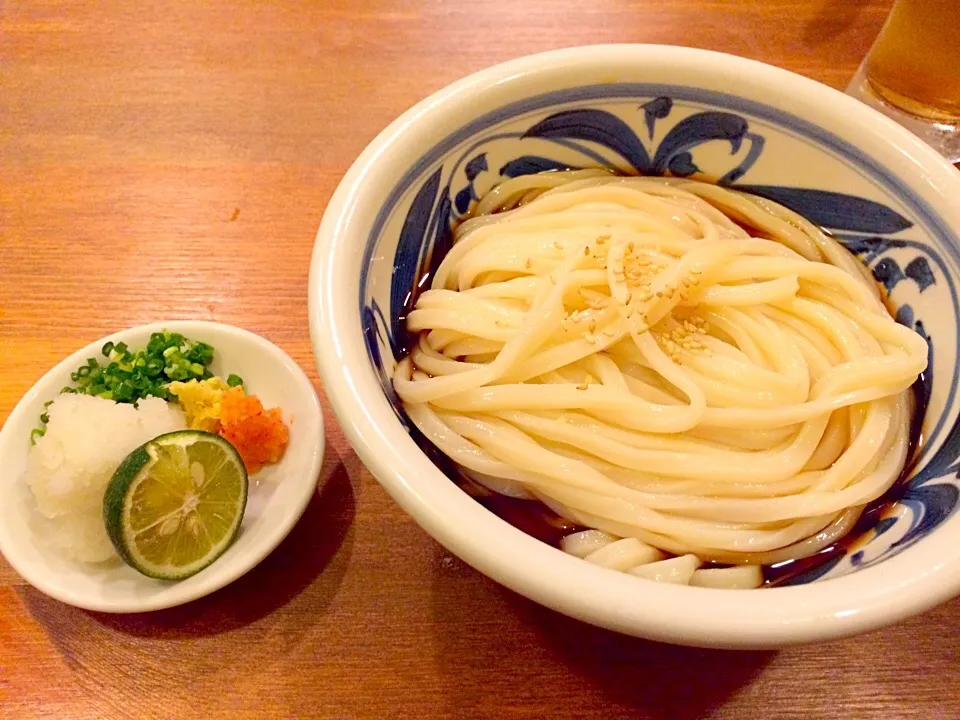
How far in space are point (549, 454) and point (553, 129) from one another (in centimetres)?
65

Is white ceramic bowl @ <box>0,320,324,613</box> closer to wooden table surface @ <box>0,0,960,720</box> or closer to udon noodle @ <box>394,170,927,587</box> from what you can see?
wooden table surface @ <box>0,0,960,720</box>

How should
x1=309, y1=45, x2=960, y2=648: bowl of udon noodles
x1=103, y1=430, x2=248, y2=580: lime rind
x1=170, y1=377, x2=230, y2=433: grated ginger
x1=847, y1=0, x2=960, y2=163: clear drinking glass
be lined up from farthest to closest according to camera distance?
1. x1=847, y1=0, x2=960, y2=163: clear drinking glass
2. x1=170, y1=377, x2=230, y2=433: grated ginger
3. x1=103, y1=430, x2=248, y2=580: lime rind
4. x1=309, y1=45, x2=960, y2=648: bowl of udon noodles

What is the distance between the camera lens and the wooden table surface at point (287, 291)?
3.98 feet

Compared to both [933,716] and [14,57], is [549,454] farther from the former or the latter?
[14,57]

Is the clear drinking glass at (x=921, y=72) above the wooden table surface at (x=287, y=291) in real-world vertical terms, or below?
above

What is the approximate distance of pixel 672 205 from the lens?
139 centimetres

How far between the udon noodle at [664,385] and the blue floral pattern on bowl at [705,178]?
5 cm

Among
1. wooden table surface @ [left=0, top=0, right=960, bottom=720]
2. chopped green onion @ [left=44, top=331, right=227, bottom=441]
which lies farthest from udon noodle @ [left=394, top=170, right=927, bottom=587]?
chopped green onion @ [left=44, top=331, right=227, bottom=441]

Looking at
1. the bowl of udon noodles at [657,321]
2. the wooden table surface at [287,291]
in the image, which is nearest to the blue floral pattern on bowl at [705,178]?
the bowl of udon noodles at [657,321]

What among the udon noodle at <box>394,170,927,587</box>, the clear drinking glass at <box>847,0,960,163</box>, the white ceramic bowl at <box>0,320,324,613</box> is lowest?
the white ceramic bowl at <box>0,320,324,613</box>

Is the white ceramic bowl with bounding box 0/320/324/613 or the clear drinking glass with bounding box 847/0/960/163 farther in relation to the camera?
the clear drinking glass with bounding box 847/0/960/163

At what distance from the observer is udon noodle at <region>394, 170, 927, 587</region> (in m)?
1.07

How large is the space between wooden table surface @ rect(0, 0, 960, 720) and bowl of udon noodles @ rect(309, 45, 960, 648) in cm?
31

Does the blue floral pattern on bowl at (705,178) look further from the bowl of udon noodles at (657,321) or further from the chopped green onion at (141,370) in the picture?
the chopped green onion at (141,370)
